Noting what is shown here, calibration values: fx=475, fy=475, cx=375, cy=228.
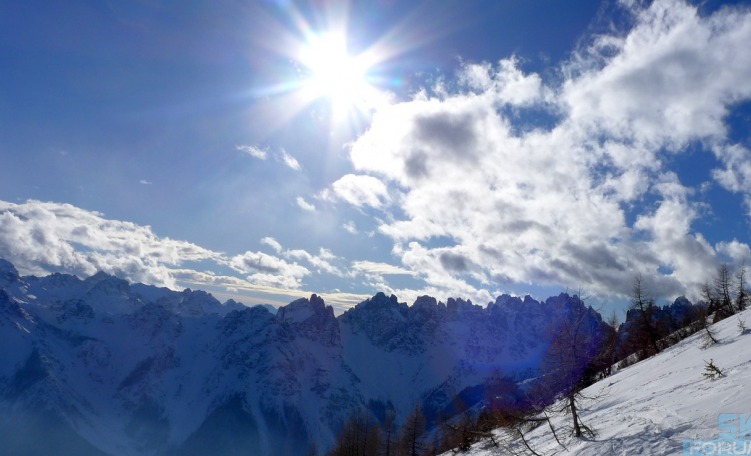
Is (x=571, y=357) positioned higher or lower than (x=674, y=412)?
higher

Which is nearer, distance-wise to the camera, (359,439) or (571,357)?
(571,357)

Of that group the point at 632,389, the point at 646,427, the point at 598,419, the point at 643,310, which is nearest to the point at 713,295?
the point at 643,310

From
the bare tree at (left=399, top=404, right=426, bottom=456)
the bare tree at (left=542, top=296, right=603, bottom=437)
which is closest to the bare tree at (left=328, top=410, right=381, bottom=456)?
the bare tree at (left=399, top=404, right=426, bottom=456)

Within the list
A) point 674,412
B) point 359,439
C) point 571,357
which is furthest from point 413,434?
point 674,412

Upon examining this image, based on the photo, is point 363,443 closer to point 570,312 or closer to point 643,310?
point 643,310

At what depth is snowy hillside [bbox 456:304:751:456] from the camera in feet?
33.4

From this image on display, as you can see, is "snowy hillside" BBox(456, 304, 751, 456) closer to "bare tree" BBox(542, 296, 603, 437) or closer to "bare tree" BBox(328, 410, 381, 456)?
"bare tree" BBox(542, 296, 603, 437)

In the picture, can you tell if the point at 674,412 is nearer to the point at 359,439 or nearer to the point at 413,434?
the point at 413,434

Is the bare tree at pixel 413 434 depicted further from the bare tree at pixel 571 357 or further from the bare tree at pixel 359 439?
the bare tree at pixel 571 357

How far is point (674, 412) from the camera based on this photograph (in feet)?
39.1

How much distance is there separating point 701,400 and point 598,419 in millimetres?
4331

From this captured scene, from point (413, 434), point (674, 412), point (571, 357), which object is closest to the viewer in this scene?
point (674, 412)

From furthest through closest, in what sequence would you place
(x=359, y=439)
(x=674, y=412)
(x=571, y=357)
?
(x=359, y=439)
(x=571, y=357)
(x=674, y=412)

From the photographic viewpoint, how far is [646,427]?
11664mm
